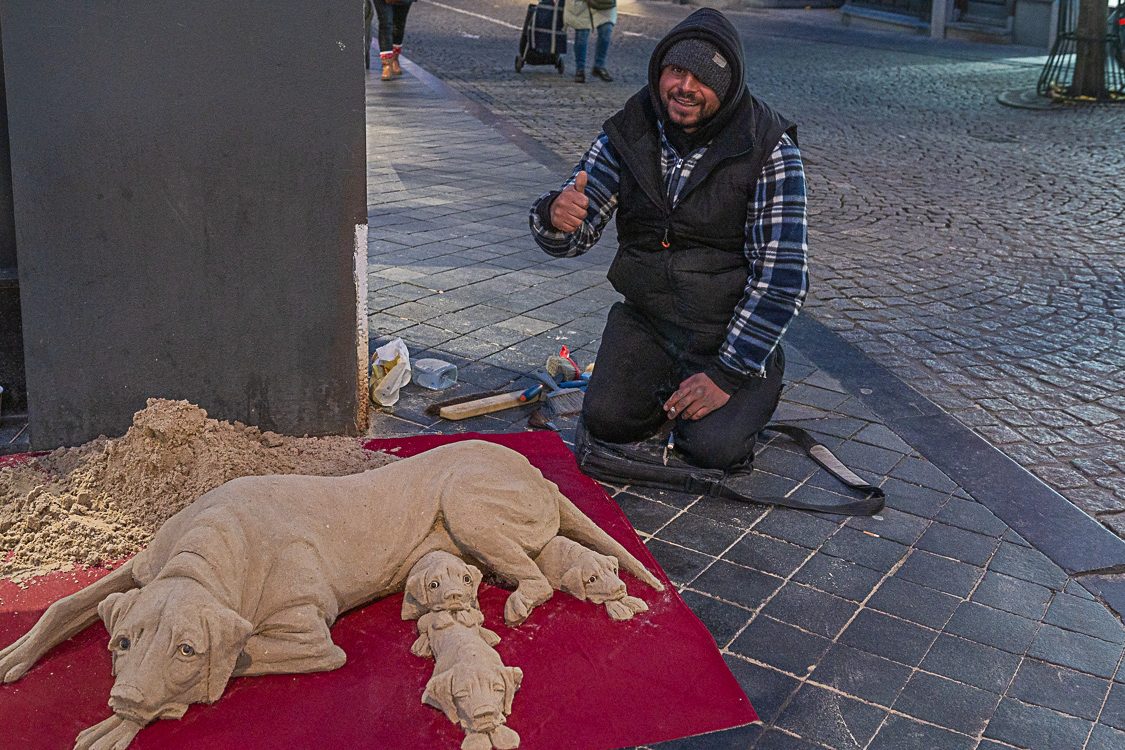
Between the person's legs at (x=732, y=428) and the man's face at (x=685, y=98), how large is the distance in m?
1.01

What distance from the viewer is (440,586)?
3342 mm

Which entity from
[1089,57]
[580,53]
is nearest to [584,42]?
[580,53]

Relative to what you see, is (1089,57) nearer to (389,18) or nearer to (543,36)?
(543,36)

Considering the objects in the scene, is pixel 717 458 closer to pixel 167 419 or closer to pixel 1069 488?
pixel 1069 488

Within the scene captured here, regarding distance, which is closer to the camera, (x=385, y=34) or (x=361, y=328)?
(x=361, y=328)

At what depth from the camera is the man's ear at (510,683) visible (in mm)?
3045

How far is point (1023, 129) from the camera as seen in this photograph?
12703 millimetres

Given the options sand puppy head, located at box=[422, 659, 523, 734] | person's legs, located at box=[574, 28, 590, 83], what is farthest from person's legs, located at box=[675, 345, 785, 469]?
person's legs, located at box=[574, 28, 590, 83]

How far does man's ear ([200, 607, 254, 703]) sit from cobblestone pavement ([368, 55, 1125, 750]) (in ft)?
3.21

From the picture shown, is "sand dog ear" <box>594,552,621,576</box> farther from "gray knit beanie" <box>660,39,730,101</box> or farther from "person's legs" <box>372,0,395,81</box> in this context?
"person's legs" <box>372,0,395,81</box>

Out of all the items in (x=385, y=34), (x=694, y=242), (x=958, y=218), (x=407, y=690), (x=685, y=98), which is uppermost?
(x=385, y=34)

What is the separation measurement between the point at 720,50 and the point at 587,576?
1931mm

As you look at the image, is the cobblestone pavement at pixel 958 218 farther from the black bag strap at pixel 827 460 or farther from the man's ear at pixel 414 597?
the man's ear at pixel 414 597

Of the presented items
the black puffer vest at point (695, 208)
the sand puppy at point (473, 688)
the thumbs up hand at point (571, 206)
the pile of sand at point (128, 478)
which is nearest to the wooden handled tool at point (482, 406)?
the pile of sand at point (128, 478)
